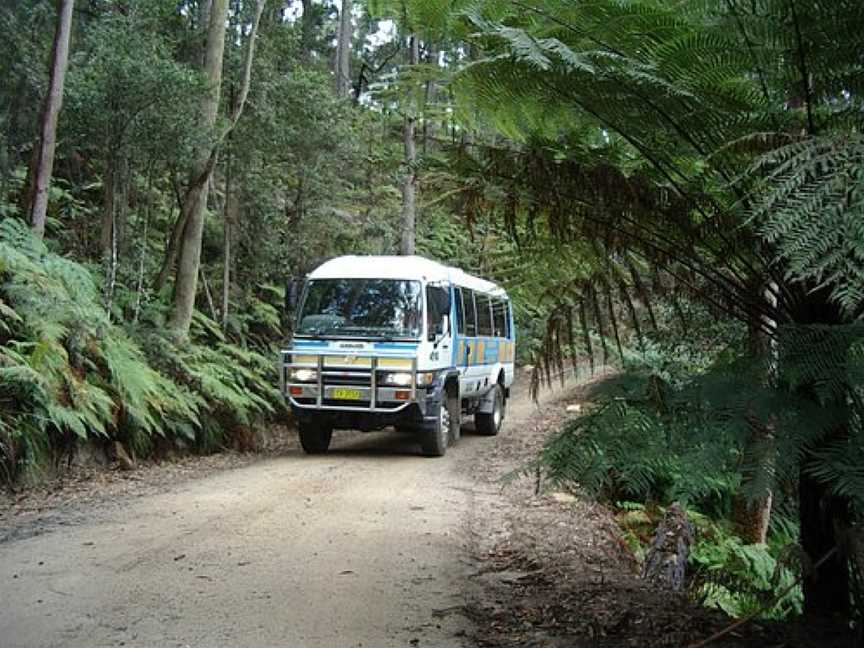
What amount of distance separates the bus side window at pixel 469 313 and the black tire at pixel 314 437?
294 cm

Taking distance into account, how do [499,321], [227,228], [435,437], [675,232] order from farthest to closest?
[499,321] < [227,228] < [435,437] < [675,232]

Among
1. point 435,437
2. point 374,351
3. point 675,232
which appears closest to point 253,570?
point 675,232

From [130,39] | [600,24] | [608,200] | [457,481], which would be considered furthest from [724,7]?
[130,39]

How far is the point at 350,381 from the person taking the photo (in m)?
10.5

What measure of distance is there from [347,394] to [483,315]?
13.6 feet

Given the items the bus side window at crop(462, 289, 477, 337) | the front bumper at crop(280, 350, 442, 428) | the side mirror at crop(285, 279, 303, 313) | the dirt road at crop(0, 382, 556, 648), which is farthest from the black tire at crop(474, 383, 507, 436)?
the dirt road at crop(0, 382, 556, 648)

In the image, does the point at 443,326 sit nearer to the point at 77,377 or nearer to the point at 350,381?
the point at 350,381

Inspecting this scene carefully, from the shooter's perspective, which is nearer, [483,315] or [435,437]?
[435,437]

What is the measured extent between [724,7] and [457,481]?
6.90 meters

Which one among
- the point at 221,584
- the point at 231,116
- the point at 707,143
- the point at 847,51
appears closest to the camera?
the point at 847,51

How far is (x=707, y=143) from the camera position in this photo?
3258mm

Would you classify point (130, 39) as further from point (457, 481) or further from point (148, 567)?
point (148, 567)

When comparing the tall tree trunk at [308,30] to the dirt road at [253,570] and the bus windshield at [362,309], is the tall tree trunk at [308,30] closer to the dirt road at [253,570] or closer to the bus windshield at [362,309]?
the bus windshield at [362,309]

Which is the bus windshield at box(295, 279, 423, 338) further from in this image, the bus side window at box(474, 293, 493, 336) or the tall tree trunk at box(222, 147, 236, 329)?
the tall tree trunk at box(222, 147, 236, 329)
